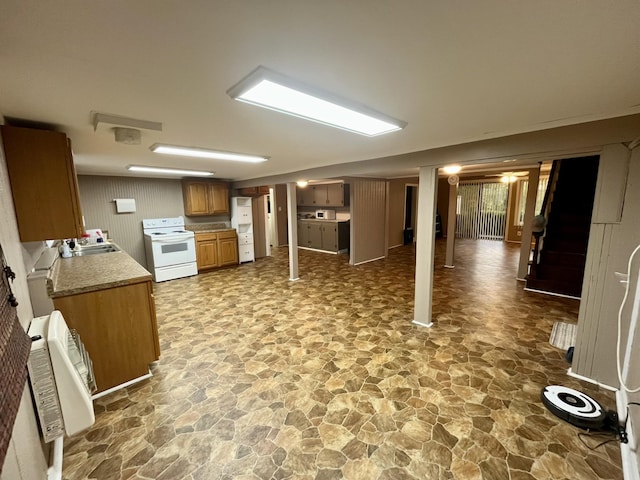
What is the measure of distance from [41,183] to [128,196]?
14.2 ft

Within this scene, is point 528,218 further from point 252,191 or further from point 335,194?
point 252,191

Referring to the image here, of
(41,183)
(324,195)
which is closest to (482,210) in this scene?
(324,195)

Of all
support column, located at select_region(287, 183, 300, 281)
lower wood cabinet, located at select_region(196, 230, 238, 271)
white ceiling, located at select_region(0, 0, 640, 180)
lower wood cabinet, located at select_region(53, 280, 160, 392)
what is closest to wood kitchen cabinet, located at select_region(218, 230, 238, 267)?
lower wood cabinet, located at select_region(196, 230, 238, 271)

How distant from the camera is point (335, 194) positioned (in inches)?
317

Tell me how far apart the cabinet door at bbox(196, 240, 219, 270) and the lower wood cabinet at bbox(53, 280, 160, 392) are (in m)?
3.71

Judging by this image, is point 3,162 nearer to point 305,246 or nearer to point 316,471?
point 316,471

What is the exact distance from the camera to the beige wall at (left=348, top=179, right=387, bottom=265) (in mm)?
6543

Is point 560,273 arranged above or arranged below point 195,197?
below

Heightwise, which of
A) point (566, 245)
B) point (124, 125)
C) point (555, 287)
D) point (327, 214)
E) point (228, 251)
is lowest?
point (555, 287)

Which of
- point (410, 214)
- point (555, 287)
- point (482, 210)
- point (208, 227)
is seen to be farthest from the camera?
point (482, 210)

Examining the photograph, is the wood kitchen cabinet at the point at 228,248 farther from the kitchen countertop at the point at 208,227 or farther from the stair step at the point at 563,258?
the stair step at the point at 563,258

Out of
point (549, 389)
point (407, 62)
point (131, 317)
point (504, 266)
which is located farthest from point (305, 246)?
point (407, 62)

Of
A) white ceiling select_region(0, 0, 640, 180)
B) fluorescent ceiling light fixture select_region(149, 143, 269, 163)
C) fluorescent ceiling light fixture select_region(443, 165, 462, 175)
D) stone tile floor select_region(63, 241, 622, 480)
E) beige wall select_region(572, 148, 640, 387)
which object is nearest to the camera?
white ceiling select_region(0, 0, 640, 180)

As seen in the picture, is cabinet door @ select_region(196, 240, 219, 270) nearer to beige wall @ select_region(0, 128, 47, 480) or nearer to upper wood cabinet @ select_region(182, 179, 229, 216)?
upper wood cabinet @ select_region(182, 179, 229, 216)
